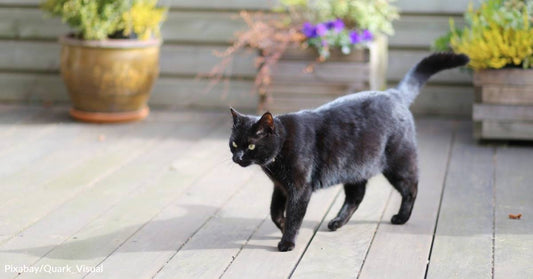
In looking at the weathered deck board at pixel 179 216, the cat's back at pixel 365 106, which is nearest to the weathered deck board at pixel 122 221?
the weathered deck board at pixel 179 216

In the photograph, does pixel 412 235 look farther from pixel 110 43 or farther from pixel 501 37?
pixel 110 43

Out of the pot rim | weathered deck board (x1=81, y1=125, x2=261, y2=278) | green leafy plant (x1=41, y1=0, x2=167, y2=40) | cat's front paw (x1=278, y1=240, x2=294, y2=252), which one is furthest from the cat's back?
green leafy plant (x1=41, y1=0, x2=167, y2=40)

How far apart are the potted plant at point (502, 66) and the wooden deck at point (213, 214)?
0.50ft

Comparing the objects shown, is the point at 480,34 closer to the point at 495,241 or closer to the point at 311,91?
the point at 311,91

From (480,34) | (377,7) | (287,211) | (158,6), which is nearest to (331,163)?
(287,211)

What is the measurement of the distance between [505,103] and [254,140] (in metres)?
2.23

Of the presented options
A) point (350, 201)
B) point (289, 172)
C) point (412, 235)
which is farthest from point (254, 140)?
point (412, 235)

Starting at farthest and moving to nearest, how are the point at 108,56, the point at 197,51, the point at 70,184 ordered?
1. the point at 197,51
2. the point at 108,56
3. the point at 70,184

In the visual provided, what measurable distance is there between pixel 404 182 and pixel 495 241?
0.42 metres

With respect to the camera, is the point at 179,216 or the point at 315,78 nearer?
the point at 179,216

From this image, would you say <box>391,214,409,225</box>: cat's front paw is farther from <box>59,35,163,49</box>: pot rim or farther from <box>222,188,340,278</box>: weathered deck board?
<box>59,35,163,49</box>: pot rim

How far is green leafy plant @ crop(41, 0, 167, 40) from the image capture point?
16.8ft

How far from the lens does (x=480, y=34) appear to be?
4656mm

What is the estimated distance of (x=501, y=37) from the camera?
4.55 metres
